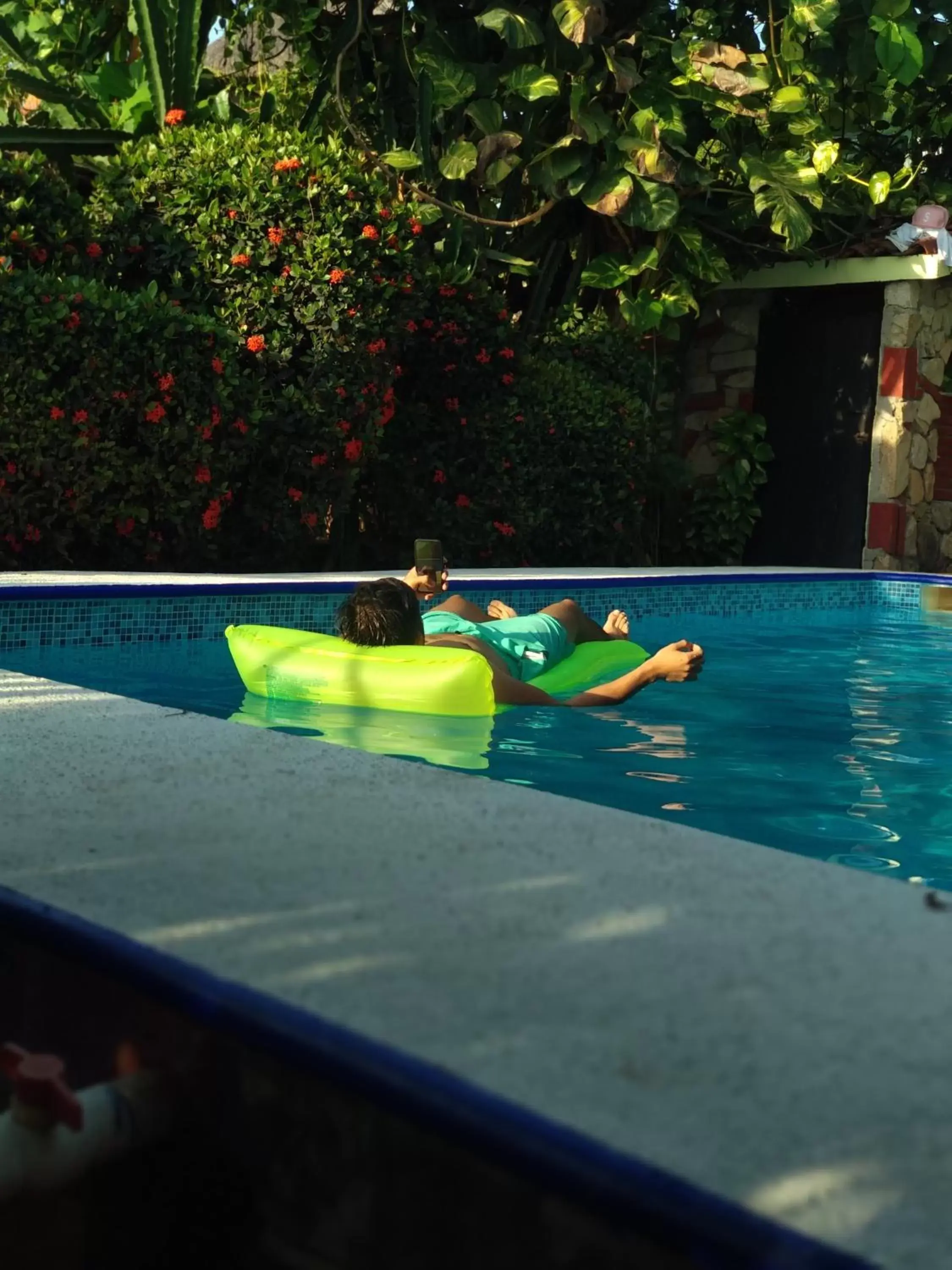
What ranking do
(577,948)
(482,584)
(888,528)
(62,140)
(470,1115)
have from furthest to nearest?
1. (888,528)
2. (62,140)
3. (482,584)
4. (577,948)
5. (470,1115)

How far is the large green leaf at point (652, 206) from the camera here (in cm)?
1160

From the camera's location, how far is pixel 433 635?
6.11 m

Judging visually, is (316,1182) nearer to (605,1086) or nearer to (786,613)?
(605,1086)

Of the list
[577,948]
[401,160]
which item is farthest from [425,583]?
[401,160]

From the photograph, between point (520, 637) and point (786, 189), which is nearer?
point (520, 637)

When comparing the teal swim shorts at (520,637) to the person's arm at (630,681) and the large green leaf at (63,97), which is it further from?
the large green leaf at (63,97)

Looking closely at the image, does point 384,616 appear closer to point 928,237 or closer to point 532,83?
point 532,83

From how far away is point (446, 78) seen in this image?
1125 centimetres

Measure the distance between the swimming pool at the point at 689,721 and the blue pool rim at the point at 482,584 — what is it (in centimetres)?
3

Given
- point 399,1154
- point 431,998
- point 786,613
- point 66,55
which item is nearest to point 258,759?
point 431,998

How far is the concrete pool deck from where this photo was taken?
4.73 feet

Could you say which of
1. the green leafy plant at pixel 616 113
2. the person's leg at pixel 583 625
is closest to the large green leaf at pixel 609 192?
the green leafy plant at pixel 616 113

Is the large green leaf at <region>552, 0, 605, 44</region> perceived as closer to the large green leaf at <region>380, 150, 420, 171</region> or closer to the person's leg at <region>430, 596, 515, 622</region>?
the large green leaf at <region>380, 150, 420, 171</region>

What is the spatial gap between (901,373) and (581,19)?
179 inches
